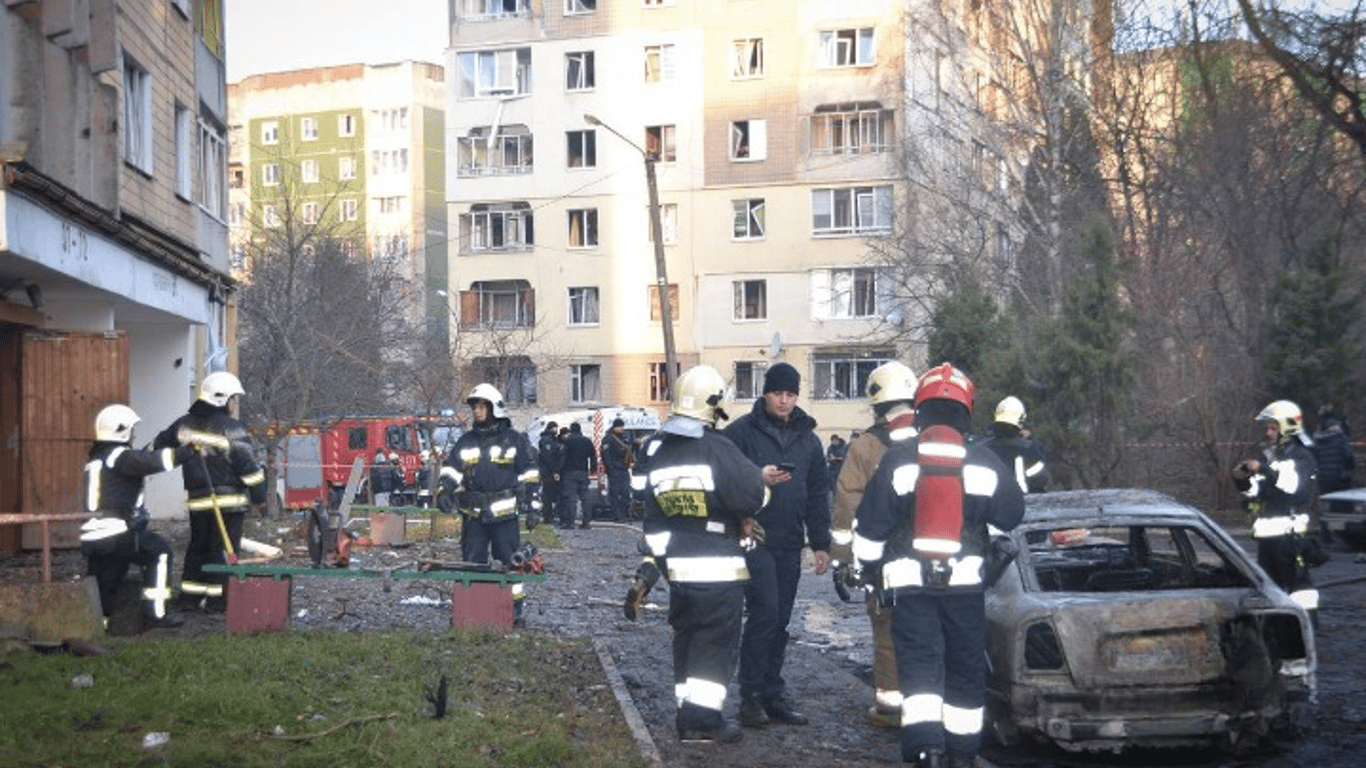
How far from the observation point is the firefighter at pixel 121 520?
12.6 meters

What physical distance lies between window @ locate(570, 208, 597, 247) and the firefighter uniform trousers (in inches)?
1997

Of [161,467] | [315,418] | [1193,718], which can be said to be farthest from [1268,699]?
[315,418]

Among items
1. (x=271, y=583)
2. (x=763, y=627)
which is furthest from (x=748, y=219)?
(x=763, y=627)

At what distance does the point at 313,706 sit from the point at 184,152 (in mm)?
18161

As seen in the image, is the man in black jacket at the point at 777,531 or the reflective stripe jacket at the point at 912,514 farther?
the man in black jacket at the point at 777,531

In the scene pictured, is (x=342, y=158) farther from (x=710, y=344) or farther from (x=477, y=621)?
(x=477, y=621)

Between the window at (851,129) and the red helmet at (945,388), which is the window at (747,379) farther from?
the red helmet at (945,388)

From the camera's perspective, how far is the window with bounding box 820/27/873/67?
55375mm

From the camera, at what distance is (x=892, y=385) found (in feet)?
32.7

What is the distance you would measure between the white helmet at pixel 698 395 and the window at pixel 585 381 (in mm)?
49105

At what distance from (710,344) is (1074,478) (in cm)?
3025

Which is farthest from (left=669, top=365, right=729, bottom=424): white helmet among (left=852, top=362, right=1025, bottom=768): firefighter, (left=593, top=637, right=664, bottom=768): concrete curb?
(left=593, top=637, right=664, bottom=768): concrete curb

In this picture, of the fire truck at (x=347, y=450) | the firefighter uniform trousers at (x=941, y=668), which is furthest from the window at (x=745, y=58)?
the firefighter uniform trousers at (x=941, y=668)

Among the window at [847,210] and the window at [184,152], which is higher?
the window at [847,210]
